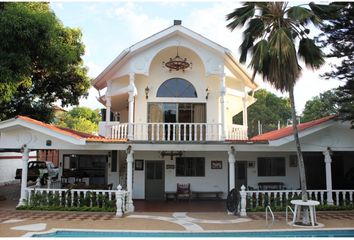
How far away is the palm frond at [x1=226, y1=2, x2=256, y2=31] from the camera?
1187 centimetres

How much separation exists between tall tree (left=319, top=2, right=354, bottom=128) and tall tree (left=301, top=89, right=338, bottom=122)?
26.2 m

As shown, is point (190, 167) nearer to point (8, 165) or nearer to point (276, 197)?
point (276, 197)

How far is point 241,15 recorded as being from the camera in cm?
1210

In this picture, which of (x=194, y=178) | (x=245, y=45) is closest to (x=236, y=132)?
(x=194, y=178)

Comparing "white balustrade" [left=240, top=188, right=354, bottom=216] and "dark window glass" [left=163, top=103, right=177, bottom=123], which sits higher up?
"dark window glass" [left=163, top=103, right=177, bottom=123]

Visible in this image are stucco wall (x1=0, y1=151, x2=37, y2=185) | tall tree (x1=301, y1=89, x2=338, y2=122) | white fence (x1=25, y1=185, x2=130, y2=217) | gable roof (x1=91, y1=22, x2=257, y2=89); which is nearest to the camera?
white fence (x1=25, y1=185, x2=130, y2=217)

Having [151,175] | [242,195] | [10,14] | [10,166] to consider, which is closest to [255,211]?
[242,195]

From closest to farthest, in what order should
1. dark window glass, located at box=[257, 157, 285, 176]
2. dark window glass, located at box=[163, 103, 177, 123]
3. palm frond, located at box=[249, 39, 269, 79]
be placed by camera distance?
1. palm frond, located at box=[249, 39, 269, 79]
2. dark window glass, located at box=[163, 103, 177, 123]
3. dark window glass, located at box=[257, 157, 285, 176]

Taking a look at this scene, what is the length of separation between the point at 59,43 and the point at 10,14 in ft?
9.28

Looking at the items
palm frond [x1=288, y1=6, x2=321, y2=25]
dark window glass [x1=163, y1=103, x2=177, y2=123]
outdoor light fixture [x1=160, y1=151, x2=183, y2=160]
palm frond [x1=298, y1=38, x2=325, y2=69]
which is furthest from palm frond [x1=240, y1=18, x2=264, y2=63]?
outdoor light fixture [x1=160, y1=151, x2=183, y2=160]

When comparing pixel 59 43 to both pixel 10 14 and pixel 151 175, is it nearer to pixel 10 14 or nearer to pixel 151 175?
pixel 10 14

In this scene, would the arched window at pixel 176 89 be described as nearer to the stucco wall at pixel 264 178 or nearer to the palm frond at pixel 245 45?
the stucco wall at pixel 264 178

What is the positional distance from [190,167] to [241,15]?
26.9 ft

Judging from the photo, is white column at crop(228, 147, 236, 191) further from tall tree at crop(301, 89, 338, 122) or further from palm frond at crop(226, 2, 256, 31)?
tall tree at crop(301, 89, 338, 122)
